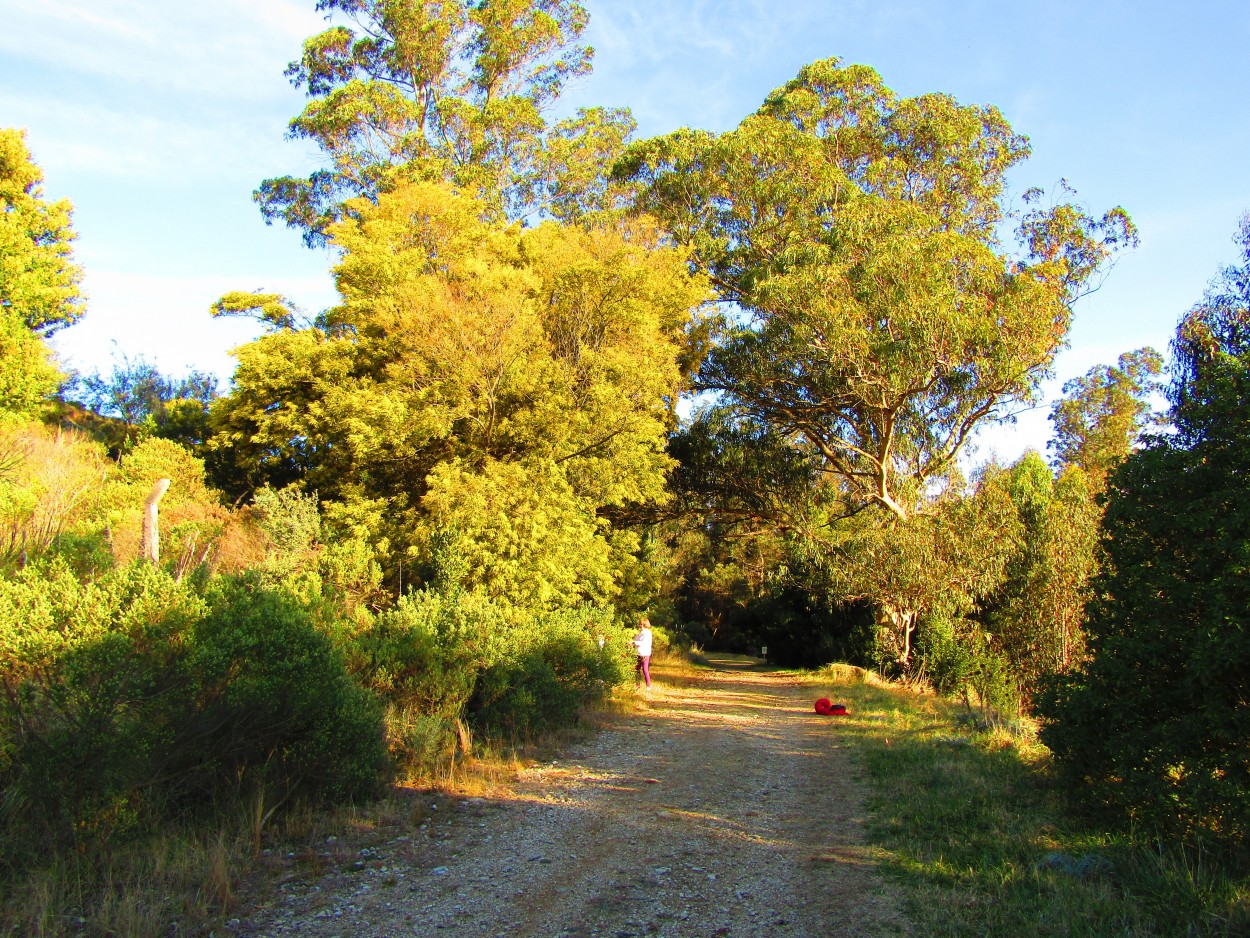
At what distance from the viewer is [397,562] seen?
14430mm

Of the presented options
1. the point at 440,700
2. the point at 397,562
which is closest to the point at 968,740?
the point at 440,700

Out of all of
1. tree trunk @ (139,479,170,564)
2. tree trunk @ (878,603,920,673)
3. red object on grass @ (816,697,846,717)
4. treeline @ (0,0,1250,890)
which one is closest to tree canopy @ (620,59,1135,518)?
treeline @ (0,0,1250,890)

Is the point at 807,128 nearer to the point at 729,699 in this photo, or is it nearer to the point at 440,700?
the point at 729,699

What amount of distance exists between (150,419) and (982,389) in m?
21.3

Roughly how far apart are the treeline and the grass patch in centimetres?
48

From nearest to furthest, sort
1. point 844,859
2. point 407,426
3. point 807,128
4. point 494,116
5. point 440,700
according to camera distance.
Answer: point 844,859 → point 440,700 → point 407,426 → point 807,128 → point 494,116

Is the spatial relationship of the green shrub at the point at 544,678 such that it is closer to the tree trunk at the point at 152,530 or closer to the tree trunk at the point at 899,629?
the tree trunk at the point at 152,530

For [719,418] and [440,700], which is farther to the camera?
[719,418]

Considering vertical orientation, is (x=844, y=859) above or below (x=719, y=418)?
below

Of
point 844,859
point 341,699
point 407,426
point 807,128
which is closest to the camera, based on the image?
point 844,859

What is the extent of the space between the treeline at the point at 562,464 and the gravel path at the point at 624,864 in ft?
4.27

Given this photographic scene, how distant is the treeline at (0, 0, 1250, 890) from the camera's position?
217 inches

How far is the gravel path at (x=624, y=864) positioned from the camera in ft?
15.4

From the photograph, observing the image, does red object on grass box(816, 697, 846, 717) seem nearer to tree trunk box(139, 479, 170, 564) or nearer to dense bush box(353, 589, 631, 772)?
dense bush box(353, 589, 631, 772)
